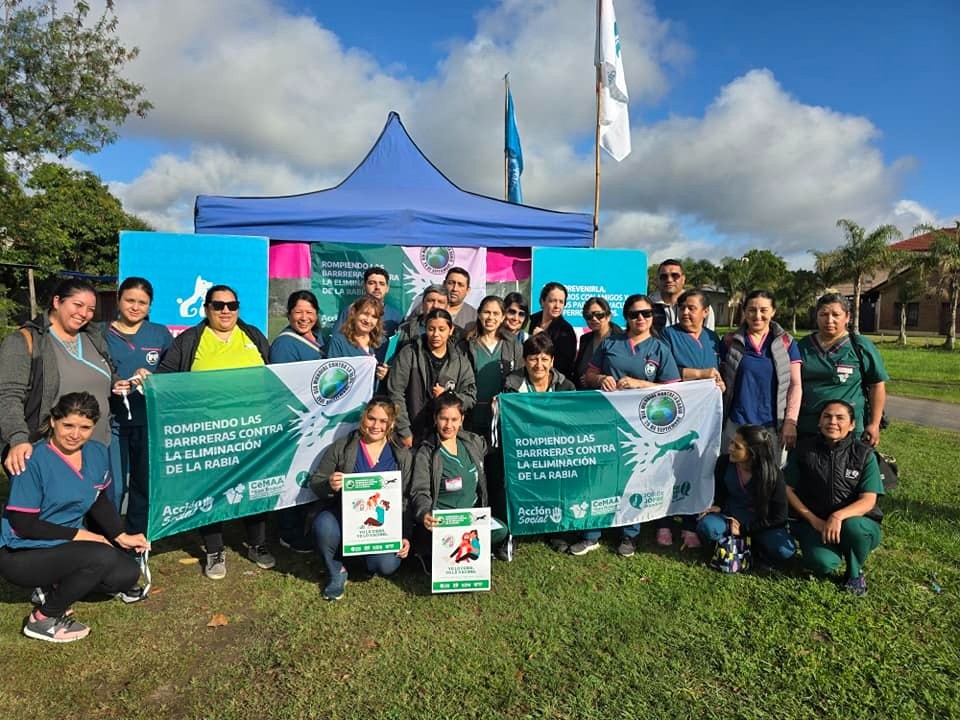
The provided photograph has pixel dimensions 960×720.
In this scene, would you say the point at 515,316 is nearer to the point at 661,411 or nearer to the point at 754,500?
the point at 661,411

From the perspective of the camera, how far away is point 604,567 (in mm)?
4254

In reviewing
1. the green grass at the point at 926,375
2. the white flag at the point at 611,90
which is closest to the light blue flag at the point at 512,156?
the white flag at the point at 611,90

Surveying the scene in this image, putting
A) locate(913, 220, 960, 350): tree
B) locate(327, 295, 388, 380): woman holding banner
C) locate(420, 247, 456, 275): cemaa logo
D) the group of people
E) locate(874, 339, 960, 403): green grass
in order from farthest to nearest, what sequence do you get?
1. locate(913, 220, 960, 350): tree
2. locate(874, 339, 960, 403): green grass
3. locate(420, 247, 456, 275): cemaa logo
4. locate(327, 295, 388, 380): woman holding banner
5. the group of people

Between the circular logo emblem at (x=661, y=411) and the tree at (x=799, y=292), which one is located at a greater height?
the tree at (x=799, y=292)

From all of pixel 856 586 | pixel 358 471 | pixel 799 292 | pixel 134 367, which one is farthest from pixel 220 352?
pixel 799 292

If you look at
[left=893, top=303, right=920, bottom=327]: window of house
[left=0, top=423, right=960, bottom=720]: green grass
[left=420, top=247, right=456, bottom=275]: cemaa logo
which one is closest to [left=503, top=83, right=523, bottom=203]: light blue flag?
[left=420, top=247, right=456, bottom=275]: cemaa logo

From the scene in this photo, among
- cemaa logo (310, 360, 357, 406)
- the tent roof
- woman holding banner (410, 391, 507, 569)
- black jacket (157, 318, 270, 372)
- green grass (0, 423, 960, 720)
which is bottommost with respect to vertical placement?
green grass (0, 423, 960, 720)

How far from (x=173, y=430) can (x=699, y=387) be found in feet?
12.3

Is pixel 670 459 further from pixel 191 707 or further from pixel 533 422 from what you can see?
pixel 191 707

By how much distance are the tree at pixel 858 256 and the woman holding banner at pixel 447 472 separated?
38512 millimetres

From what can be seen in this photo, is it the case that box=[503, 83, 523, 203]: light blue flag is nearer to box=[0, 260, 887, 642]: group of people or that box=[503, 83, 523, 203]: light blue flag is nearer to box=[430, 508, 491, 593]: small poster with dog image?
box=[0, 260, 887, 642]: group of people

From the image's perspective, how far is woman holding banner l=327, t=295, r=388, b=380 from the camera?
4.52 metres

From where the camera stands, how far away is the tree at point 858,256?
1427 inches

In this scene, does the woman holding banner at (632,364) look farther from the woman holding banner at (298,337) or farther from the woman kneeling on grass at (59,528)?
the woman kneeling on grass at (59,528)
